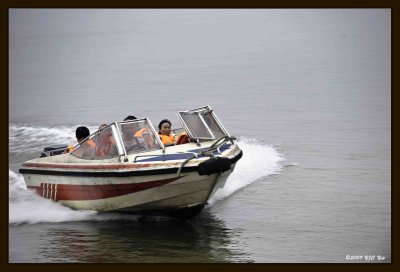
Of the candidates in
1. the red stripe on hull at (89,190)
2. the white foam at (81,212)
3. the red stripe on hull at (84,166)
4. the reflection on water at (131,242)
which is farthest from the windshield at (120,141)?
the reflection on water at (131,242)

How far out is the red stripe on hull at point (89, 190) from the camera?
1305 cm

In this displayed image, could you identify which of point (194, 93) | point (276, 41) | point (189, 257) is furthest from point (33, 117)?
point (276, 41)

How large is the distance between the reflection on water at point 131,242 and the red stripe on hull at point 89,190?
56 cm

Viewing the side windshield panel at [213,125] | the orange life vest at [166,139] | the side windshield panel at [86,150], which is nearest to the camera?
the side windshield panel at [86,150]

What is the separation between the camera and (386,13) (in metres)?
42.0

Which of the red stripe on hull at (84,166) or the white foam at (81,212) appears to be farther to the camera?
the white foam at (81,212)

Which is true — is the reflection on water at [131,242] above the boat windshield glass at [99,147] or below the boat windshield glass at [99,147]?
below

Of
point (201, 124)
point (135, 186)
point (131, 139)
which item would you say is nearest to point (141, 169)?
point (135, 186)

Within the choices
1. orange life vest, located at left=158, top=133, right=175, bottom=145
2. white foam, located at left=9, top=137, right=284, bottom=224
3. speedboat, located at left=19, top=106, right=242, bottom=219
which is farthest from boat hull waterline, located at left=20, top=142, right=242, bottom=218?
orange life vest, located at left=158, top=133, right=175, bottom=145

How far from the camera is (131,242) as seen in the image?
42.0 feet

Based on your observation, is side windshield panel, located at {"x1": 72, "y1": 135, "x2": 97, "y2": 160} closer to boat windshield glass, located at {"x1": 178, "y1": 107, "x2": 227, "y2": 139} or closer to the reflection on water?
the reflection on water

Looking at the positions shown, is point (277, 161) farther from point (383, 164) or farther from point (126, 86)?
point (126, 86)

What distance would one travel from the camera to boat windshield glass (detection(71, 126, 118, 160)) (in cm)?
1356

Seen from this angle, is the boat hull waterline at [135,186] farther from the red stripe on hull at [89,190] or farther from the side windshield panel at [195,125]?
the side windshield panel at [195,125]
